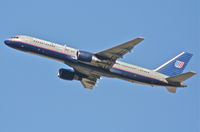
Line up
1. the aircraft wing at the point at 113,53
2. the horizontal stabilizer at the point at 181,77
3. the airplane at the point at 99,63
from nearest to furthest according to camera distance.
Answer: the aircraft wing at the point at 113,53 → the horizontal stabilizer at the point at 181,77 → the airplane at the point at 99,63

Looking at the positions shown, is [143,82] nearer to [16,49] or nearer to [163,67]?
[163,67]

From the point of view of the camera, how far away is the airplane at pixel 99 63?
63156 millimetres

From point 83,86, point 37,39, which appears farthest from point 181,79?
point 37,39

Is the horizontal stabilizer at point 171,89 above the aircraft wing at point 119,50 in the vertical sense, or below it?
below

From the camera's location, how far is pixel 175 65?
72.3 meters

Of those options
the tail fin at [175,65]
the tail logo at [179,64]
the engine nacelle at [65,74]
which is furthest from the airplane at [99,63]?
the tail logo at [179,64]

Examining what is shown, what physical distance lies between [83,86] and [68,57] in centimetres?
987

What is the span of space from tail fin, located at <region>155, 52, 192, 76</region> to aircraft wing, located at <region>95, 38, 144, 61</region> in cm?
1028

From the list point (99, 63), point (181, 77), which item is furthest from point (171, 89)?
point (99, 63)

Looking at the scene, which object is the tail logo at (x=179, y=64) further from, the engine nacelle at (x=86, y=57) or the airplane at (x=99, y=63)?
the engine nacelle at (x=86, y=57)

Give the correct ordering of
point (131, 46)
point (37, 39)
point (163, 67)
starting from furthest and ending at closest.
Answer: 1. point (163, 67)
2. point (37, 39)
3. point (131, 46)

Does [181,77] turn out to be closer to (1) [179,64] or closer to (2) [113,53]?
(1) [179,64]

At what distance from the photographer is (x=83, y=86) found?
72688 millimetres

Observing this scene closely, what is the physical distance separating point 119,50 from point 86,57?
4944mm
